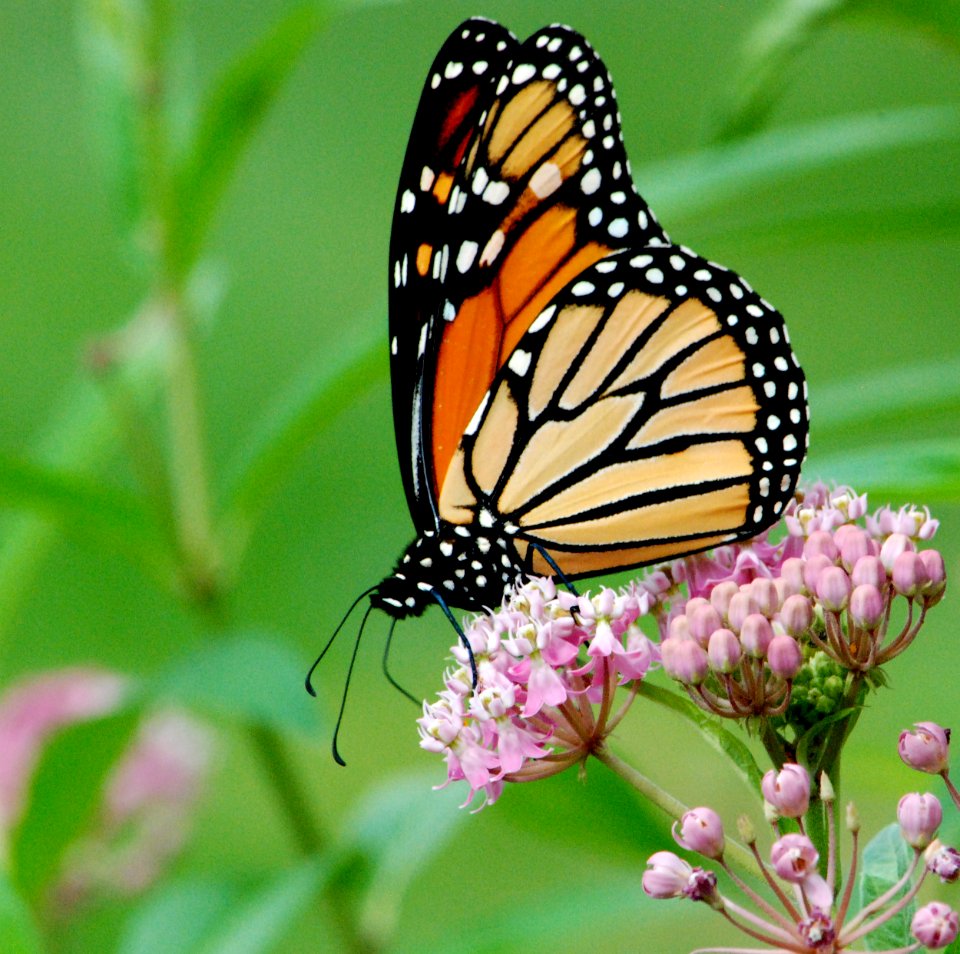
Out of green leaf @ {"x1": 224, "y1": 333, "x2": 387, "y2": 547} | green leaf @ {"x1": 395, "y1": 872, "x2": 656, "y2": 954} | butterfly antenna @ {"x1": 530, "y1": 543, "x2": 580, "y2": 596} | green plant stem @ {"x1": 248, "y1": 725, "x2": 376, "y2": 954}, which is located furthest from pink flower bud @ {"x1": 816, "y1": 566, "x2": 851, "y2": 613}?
green plant stem @ {"x1": 248, "y1": 725, "x2": 376, "y2": 954}

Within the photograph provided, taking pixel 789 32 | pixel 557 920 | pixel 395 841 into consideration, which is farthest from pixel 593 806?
pixel 789 32

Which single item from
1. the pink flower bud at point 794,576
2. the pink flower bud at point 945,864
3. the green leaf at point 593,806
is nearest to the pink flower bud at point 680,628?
the pink flower bud at point 794,576

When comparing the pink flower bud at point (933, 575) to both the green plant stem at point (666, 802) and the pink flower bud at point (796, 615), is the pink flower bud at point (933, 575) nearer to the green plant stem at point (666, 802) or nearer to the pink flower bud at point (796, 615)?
the pink flower bud at point (796, 615)

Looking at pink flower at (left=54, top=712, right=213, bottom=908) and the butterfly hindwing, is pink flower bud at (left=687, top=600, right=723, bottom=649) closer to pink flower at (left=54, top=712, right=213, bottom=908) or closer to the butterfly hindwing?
the butterfly hindwing

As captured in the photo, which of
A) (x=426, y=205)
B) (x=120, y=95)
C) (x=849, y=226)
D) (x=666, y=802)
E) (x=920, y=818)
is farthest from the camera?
(x=120, y=95)

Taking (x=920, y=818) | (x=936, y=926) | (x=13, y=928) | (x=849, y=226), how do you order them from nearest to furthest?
(x=936, y=926) → (x=920, y=818) → (x=13, y=928) → (x=849, y=226)

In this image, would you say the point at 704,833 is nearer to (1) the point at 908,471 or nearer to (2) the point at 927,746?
(2) the point at 927,746
